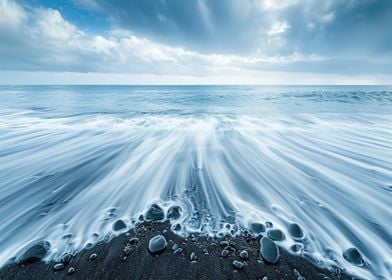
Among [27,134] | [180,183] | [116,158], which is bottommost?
[27,134]

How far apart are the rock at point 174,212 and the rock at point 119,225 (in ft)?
2.18

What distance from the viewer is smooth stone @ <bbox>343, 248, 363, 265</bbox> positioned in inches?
82.7

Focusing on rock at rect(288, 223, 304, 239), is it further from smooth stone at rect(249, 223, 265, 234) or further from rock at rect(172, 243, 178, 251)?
rock at rect(172, 243, 178, 251)

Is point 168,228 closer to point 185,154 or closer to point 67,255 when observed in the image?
point 67,255

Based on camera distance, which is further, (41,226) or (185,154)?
(185,154)

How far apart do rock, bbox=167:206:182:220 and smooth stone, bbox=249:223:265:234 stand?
1091mm

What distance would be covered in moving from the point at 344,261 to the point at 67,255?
3290 mm

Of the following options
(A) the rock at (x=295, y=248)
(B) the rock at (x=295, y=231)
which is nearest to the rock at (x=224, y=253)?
(A) the rock at (x=295, y=248)

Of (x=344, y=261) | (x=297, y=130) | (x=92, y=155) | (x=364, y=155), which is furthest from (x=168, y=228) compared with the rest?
(x=297, y=130)

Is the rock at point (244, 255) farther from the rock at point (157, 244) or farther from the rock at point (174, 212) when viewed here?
the rock at point (174, 212)

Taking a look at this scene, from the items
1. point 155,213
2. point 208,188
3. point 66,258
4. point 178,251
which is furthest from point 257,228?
point 66,258

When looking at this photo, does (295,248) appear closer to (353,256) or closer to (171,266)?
(353,256)

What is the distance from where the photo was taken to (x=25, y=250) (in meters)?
2.25

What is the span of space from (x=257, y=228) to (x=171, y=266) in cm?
129
